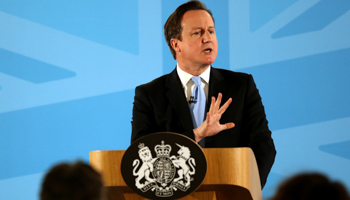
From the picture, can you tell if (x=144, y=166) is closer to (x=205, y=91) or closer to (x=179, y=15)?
(x=205, y=91)

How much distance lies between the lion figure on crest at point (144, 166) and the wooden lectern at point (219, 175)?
0.29 ft

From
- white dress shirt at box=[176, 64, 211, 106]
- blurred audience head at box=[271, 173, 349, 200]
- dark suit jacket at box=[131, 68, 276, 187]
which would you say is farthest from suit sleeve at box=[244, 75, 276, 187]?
blurred audience head at box=[271, 173, 349, 200]

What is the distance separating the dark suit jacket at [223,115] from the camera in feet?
7.30

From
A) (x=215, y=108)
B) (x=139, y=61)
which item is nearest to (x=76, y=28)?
(x=139, y=61)

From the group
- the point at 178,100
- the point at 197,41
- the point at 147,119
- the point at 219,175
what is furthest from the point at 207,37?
the point at 219,175

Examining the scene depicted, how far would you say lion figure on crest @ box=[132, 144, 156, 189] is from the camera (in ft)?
5.09

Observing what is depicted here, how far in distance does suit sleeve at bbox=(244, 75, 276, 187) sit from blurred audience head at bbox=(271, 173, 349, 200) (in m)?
1.17

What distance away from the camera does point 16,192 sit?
12.5ft

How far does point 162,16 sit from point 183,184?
2.37 m

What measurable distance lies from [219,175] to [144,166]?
0.25 meters

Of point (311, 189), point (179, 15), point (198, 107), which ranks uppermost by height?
point (179, 15)

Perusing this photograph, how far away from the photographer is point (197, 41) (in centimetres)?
239

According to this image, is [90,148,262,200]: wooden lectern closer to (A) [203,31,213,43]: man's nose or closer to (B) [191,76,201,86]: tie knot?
(B) [191,76,201,86]: tie knot

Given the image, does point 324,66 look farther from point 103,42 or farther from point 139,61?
point 103,42
